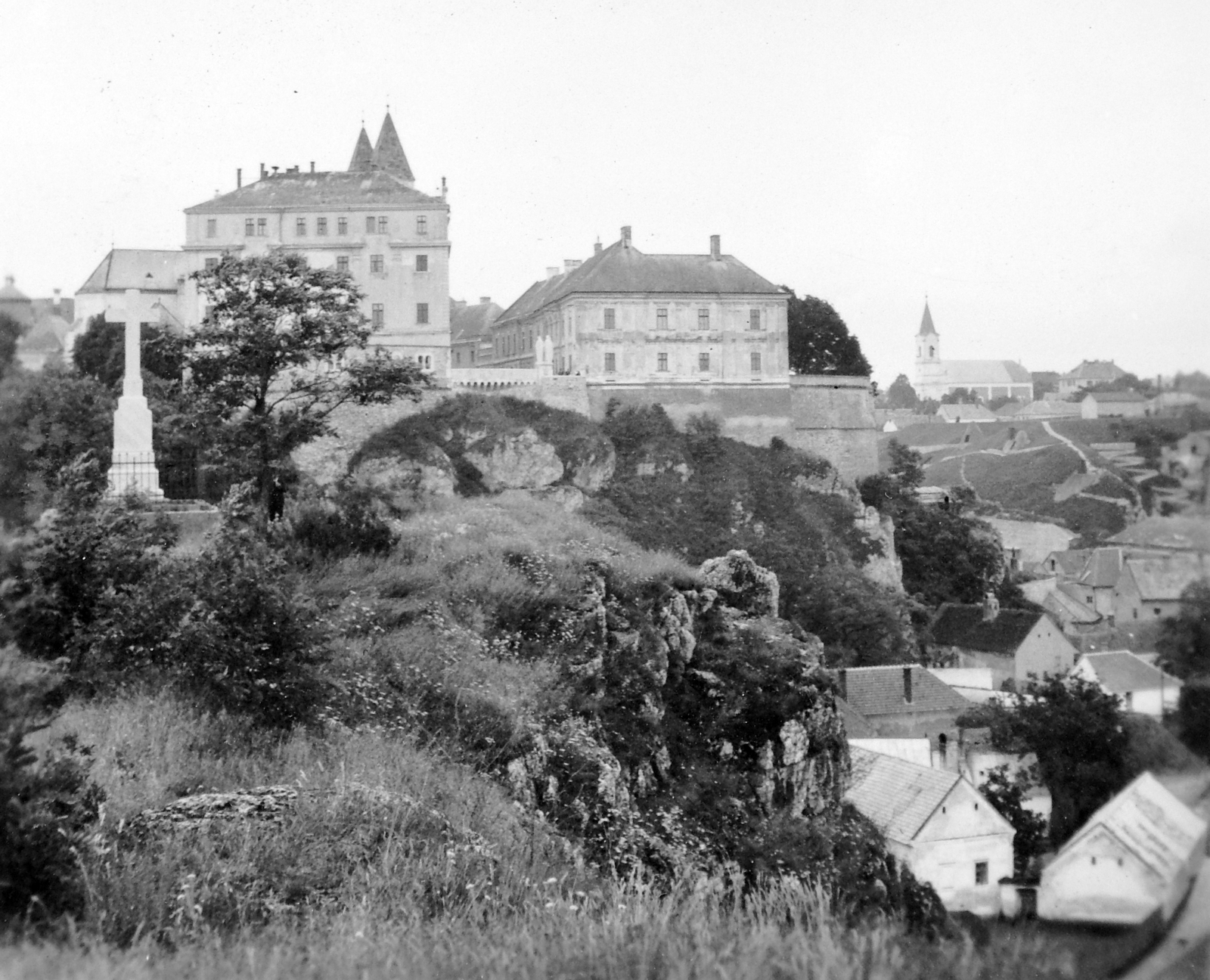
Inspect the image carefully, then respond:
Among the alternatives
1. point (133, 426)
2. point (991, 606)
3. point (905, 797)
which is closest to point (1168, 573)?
point (905, 797)

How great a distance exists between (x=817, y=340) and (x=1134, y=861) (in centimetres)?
4908

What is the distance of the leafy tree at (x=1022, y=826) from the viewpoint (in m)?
2.39

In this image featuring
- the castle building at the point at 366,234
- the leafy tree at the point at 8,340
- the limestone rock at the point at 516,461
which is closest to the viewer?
the leafy tree at the point at 8,340

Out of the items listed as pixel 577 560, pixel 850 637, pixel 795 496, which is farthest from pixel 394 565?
pixel 795 496

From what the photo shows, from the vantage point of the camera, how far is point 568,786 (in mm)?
8977

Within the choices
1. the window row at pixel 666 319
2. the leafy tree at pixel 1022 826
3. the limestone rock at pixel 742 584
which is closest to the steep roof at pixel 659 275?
the window row at pixel 666 319

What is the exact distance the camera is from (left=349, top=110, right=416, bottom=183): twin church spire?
4231 centimetres

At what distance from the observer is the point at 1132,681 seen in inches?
91.3

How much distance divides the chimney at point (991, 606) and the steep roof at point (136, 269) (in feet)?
66.4

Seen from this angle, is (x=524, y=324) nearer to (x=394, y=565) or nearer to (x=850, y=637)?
(x=850, y=637)

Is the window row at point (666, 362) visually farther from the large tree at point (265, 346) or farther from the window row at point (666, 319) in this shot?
the large tree at point (265, 346)

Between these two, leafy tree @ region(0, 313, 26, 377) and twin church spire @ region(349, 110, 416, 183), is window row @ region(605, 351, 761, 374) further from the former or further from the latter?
leafy tree @ region(0, 313, 26, 377)

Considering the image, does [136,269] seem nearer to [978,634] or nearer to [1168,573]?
[978,634]

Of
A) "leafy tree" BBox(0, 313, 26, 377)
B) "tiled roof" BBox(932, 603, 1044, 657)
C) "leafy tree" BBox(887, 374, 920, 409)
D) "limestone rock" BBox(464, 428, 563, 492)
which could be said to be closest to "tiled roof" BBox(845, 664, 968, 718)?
"tiled roof" BBox(932, 603, 1044, 657)
